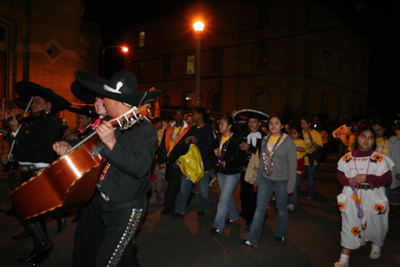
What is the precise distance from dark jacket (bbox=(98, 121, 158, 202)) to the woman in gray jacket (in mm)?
2615

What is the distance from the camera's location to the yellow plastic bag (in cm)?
582

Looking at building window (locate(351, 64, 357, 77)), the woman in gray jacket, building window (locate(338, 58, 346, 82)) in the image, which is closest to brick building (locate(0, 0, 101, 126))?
the woman in gray jacket

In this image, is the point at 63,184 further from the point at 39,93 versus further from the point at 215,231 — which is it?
the point at 215,231

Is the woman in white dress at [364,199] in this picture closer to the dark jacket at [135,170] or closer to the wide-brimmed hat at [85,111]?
the dark jacket at [135,170]

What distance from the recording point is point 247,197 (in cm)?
577

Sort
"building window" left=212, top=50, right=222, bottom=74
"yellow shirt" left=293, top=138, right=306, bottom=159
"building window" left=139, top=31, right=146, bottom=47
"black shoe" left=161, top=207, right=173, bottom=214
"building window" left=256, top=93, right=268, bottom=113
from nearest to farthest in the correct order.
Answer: "black shoe" left=161, top=207, right=173, bottom=214 < "yellow shirt" left=293, top=138, right=306, bottom=159 < "building window" left=256, top=93, right=268, bottom=113 < "building window" left=212, top=50, right=222, bottom=74 < "building window" left=139, top=31, right=146, bottom=47

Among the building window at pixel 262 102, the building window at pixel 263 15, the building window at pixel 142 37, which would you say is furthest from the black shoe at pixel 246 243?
the building window at pixel 142 37

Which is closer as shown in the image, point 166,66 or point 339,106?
point 166,66

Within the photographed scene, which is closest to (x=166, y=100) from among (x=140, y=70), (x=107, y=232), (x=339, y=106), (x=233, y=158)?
(x=140, y=70)

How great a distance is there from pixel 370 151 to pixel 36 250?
15.6 feet

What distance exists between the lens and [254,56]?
1168 inches

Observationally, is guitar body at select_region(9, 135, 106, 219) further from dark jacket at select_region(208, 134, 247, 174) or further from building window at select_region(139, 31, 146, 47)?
building window at select_region(139, 31, 146, 47)

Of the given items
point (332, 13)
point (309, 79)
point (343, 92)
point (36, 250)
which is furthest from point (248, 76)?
point (36, 250)

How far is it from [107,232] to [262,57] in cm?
2908
